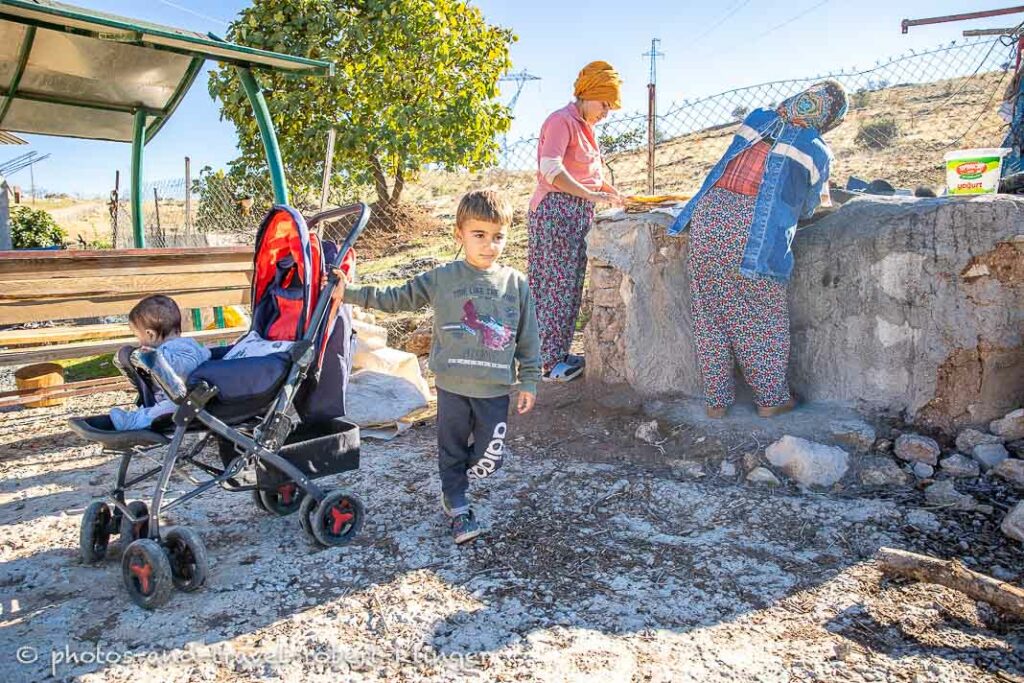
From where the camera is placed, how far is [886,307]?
3.72 metres

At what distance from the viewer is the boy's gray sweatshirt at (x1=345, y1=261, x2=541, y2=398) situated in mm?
2881

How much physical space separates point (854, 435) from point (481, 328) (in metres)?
1.96

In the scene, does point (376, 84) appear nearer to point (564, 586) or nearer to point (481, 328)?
point (481, 328)

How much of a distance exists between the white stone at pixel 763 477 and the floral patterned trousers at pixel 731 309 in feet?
1.65

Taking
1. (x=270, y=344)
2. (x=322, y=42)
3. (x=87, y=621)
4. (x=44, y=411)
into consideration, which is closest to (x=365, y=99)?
(x=322, y=42)

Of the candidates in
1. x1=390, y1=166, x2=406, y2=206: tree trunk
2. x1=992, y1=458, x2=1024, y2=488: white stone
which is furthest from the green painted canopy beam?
x1=390, y1=166, x2=406, y2=206: tree trunk

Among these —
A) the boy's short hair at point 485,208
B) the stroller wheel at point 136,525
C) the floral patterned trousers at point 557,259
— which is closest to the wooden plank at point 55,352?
the stroller wheel at point 136,525

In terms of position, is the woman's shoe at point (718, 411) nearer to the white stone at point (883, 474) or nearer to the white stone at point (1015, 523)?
the white stone at point (883, 474)

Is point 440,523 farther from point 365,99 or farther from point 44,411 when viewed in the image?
point 365,99

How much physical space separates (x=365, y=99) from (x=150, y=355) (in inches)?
356

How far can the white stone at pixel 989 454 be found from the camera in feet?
10.9

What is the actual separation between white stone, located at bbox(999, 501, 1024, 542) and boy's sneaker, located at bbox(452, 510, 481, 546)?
205cm

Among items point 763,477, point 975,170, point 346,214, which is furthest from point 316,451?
point 975,170

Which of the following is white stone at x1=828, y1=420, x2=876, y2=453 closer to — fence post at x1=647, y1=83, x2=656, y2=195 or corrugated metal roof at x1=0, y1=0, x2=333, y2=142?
fence post at x1=647, y1=83, x2=656, y2=195
